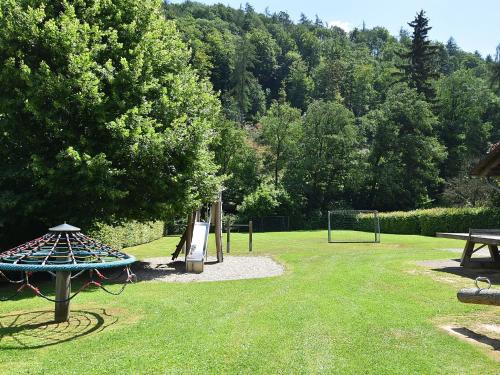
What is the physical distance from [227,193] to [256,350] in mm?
47152

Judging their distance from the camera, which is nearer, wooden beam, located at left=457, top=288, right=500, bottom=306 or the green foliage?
wooden beam, located at left=457, top=288, right=500, bottom=306

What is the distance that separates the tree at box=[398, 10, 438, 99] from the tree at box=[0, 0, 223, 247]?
52.5m

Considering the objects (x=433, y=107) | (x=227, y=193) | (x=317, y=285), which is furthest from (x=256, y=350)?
(x=433, y=107)

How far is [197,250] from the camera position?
16125mm

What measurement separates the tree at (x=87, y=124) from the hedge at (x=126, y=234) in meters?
4.21

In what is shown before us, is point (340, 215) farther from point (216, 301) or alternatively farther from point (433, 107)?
point (216, 301)

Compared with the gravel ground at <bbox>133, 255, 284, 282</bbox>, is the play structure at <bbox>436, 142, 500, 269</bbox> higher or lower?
higher

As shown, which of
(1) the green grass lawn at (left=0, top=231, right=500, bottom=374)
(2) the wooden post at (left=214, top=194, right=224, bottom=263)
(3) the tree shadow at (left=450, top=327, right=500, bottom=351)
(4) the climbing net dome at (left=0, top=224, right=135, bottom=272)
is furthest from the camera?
(2) the wooden post at (left=214, top=194, right=224, bottom=263)

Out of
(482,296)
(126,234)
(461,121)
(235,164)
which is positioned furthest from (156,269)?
(461,121)

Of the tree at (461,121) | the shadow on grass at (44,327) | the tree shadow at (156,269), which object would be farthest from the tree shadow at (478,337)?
the tree at (461,121)

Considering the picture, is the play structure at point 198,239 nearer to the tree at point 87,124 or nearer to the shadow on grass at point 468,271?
the tree at point 87,124

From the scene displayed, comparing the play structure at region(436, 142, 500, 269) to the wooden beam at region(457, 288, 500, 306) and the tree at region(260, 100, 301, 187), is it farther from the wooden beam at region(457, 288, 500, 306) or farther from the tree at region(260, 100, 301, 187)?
the tree at region(260, 100, 301, 187)

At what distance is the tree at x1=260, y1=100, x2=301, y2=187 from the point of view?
57156 mm

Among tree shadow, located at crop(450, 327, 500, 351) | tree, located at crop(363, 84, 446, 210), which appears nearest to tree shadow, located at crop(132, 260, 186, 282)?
tree shadow, located at crop(450, 327, 500, 351)
